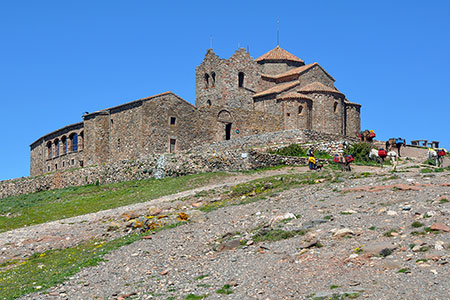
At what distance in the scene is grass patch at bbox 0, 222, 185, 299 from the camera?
1823 centimetres

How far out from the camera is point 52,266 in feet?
67.9

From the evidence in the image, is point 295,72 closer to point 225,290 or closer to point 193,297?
point 225,290

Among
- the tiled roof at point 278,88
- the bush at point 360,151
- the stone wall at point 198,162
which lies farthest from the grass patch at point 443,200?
the tiled roof at point 278,88

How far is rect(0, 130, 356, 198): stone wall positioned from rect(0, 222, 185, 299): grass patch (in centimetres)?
1618

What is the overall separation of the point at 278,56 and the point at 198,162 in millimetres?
24628

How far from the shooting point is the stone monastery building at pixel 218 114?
164 ft

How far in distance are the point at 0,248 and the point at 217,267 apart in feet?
39.1

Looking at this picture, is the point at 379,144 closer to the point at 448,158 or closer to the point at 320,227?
the point at 448,158

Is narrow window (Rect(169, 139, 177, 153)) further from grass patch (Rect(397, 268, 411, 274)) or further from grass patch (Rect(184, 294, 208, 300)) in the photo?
grass patch (Rect(397, 268, 411, 274))

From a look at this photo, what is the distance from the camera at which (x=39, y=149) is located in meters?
65.9

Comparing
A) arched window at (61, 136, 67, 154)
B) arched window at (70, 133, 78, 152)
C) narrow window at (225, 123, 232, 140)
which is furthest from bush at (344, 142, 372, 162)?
arched window at (61, 136, 67, 154)

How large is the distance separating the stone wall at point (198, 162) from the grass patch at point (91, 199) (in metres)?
1.31

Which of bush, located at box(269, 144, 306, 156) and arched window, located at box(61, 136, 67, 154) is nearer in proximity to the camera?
bush, located at box(269, 144, 306, 156)

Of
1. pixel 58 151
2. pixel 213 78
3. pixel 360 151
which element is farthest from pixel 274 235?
pixel 58 151
